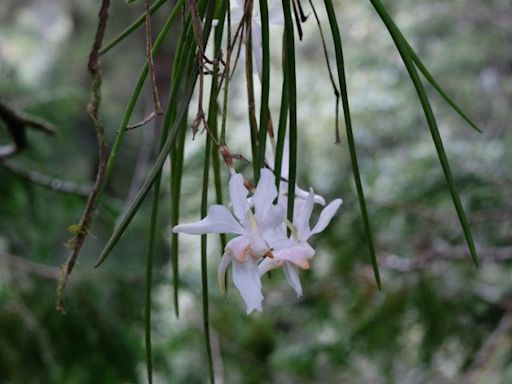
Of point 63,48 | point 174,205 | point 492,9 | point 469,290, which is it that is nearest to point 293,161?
point 174,205

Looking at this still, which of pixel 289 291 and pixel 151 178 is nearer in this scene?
pixel 151 178

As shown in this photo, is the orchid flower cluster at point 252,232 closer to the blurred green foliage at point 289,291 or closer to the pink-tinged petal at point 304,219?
the pink-tinged petal at point 304,219

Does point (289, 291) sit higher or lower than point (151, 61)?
lower

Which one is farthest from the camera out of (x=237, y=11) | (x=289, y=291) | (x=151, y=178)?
(x=289, y=291)

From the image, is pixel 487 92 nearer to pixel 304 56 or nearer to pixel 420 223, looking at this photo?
pixel 304 56

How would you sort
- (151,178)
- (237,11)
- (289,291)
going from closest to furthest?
(151,178) → (237,11) → (289,291)

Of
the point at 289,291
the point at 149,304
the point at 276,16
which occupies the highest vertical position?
the point at 276,16

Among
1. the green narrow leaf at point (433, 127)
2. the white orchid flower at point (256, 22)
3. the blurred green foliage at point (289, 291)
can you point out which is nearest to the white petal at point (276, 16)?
the white orchid flower at point (256, 22)

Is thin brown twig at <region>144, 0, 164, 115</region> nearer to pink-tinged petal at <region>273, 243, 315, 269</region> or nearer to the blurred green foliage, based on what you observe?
pink-tinged petal at <region>273, 243, 315, 269</region>

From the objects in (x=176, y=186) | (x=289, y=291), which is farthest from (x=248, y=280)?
(x=289, y=291)

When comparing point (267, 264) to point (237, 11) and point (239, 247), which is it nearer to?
point (239, 247)
